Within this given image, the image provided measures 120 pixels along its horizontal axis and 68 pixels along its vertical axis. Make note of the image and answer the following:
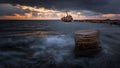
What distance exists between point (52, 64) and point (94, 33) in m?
9.31

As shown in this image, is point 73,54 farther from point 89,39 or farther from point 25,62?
point 25,62

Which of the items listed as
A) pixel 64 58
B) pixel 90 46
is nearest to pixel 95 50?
pixel 90 46

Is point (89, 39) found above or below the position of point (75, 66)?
above

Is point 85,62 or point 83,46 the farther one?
point 83,46

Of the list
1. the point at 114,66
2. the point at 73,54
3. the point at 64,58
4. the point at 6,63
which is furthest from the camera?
the point at 73,54

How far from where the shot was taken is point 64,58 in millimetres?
29766

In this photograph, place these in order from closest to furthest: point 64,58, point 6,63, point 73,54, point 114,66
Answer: point 114,66, point 6,63, point 64,58, point 73,54

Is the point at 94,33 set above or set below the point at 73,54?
above

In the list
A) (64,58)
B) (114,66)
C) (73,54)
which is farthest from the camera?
(73,54)

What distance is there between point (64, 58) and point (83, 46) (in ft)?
13.0

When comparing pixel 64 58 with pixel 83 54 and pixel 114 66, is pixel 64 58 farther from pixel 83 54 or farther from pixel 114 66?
pixel 114 66

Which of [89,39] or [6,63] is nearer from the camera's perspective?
[6,63]

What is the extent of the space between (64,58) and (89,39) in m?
5.05

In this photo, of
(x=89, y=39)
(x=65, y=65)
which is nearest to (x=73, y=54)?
(x=89, y=39)
